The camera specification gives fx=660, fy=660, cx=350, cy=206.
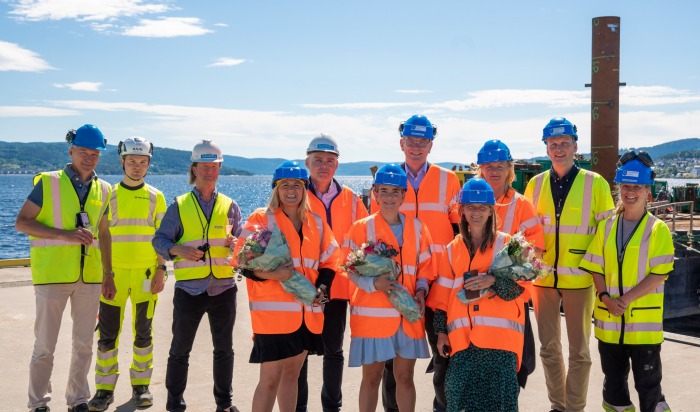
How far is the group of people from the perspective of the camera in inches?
167

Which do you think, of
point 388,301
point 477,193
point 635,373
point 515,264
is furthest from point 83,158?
point 635,373

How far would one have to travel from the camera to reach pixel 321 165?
488 cm

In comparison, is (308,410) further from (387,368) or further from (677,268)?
(677,268)

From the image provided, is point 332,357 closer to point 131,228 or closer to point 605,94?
point 131,228

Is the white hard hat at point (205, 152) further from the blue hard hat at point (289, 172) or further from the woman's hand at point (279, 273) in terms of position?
the woman's hand at point (279, 273)

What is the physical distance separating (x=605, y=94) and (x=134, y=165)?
7941mm

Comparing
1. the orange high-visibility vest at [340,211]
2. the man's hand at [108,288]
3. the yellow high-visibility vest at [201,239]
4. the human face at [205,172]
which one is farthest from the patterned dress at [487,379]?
the man's hand at [108,288]

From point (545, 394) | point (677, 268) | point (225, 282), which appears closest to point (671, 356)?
point (545, 394)

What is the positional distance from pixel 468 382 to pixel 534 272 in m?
0.80

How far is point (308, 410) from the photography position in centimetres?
541

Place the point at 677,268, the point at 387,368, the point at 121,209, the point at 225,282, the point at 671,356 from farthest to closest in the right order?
the point at 677,268, the point at 671,356, the point at 121,209, the point at 225,282, the point at 387,368

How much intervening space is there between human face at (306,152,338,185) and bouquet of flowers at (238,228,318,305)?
0.77 m

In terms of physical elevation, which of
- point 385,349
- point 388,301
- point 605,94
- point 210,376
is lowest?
point 210,376

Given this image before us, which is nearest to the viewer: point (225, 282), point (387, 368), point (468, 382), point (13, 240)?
point (468, 382)
